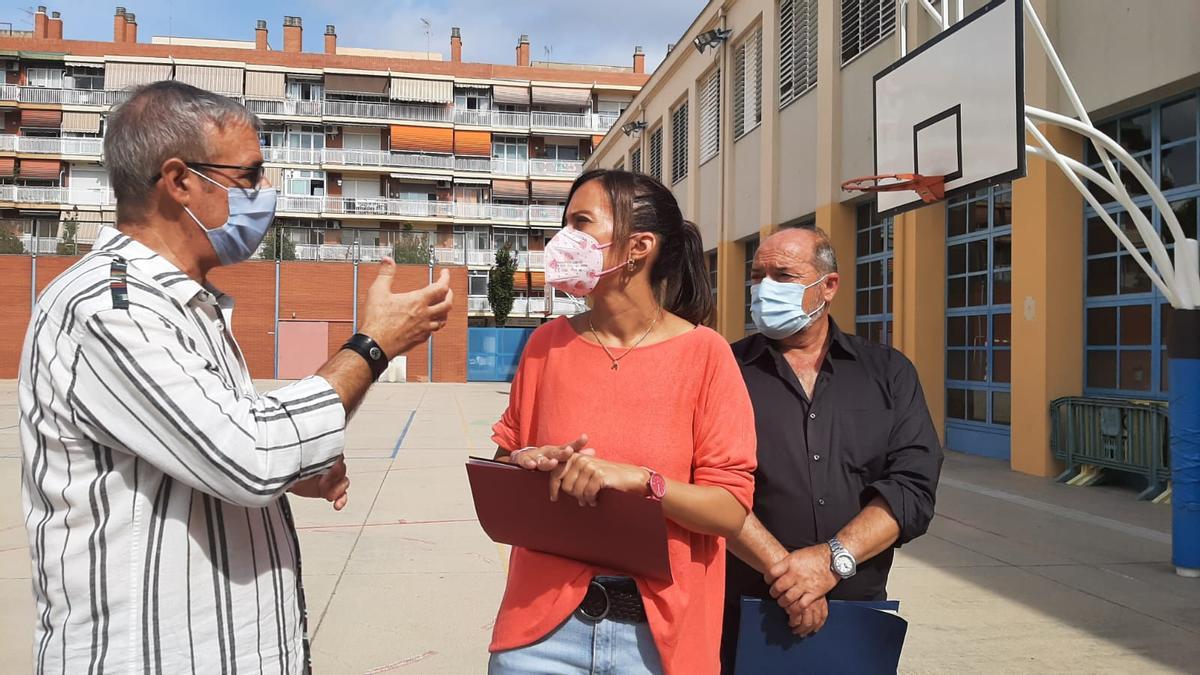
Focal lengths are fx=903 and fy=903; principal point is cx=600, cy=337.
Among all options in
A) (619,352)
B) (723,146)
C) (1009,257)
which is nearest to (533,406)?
(619,352)

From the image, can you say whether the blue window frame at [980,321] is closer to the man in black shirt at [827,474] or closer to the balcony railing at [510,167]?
the man in black shirt at [827,474]

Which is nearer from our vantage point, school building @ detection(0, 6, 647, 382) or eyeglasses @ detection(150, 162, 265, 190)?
eyeglasses @ detection(150, 162, 265, 190)

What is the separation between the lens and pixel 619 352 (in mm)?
2137

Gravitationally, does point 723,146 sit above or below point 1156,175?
above

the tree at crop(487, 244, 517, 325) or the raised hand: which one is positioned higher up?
the tree at crop(487, 244, 517, 325)

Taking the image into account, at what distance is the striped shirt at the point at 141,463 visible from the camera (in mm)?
1552

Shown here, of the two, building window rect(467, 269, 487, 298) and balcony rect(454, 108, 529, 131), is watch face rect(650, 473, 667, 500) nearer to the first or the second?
building window rect(467, 269, 487, 298)

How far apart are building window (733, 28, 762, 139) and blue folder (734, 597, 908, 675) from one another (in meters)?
18.2

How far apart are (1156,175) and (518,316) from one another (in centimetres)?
4184

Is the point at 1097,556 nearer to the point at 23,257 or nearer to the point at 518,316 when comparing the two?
the point at 23,257

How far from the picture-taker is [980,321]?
12867 millimetres

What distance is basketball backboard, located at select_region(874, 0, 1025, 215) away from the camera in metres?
6.81

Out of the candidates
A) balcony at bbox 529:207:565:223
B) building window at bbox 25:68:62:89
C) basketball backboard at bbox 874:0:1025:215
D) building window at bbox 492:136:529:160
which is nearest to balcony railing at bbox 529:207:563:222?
balcony at bbox 529:207:565:223

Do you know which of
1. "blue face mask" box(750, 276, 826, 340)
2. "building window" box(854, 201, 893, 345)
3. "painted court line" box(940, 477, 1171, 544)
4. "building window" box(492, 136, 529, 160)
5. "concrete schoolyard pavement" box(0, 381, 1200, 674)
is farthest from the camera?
"building window" box(492, 136, 529, 160)
